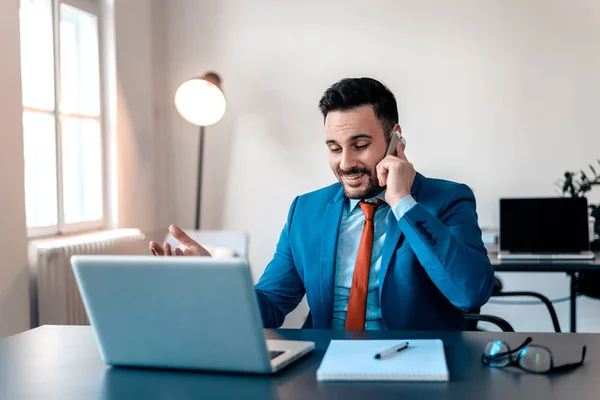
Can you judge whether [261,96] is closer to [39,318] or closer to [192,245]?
[39,318]

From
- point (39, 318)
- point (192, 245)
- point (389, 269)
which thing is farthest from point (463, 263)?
point (39, 318)

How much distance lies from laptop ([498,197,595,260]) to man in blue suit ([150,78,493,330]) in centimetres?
154

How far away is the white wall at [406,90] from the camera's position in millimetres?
4504

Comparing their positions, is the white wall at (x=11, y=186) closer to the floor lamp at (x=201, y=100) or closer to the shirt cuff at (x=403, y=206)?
the floor lamp at (x=201, y=100)

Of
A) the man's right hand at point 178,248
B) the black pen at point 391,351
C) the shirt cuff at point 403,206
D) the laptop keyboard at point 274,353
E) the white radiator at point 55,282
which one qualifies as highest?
the shirt cuff at point 403,206

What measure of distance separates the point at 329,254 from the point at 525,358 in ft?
2.81

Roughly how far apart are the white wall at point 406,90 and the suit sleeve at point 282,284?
8.57ft

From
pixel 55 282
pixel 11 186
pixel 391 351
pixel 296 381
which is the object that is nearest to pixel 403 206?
pixel 391 351

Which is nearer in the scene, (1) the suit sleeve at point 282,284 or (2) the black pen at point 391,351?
(2) the black pen at point 391,351

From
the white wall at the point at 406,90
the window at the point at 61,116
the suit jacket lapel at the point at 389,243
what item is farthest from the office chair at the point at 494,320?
the white wall at the point at 406,90

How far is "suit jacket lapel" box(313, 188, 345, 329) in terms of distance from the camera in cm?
205

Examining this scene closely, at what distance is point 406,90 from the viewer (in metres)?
4.68

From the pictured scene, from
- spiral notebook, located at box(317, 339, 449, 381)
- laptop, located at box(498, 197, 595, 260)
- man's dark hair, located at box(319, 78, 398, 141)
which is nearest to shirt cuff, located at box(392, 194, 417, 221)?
man's dark hair, located at box(319, 78, 398, 141)

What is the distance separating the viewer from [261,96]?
16.0 feet
